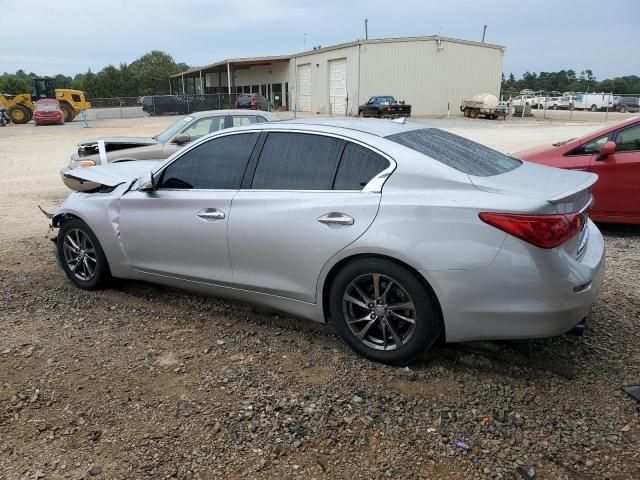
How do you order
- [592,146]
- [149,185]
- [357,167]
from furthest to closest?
[592,146]
[149,185]
[357,167]

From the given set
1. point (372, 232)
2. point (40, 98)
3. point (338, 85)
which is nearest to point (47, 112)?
point (40, 98)

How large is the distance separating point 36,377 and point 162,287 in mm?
1741

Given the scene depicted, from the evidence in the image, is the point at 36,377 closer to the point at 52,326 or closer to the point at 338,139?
the point at 52,326

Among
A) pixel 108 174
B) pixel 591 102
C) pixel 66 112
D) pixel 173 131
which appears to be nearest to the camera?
pixel 108 174

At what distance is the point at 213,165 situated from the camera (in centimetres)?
425

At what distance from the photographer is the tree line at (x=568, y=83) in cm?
8293

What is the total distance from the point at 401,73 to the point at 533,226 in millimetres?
38358

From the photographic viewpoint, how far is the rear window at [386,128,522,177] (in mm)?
3545

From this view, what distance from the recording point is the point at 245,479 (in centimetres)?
262

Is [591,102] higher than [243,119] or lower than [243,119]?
lower

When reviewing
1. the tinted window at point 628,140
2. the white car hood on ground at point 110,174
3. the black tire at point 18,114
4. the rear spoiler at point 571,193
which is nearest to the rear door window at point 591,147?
the tinted window at point 628,140

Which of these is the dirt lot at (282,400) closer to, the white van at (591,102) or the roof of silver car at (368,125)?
the roof of silver car at (368,125)

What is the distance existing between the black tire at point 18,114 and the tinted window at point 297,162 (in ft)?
119

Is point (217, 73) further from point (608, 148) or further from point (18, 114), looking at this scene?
point (608, 148)
